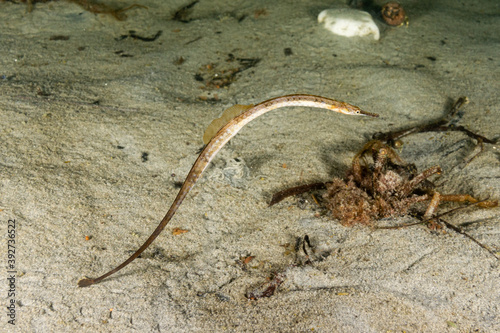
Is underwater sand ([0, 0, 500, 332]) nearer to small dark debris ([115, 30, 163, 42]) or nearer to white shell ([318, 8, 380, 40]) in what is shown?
small dark debris ([115, 30, 163, 42])

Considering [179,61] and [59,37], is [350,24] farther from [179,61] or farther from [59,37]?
[59,37]

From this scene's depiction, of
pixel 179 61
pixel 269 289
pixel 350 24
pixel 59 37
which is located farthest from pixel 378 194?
pixel 59 37

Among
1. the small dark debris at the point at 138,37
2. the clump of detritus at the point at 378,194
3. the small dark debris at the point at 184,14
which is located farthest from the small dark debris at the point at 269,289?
the small dark debris at the point at 184,14

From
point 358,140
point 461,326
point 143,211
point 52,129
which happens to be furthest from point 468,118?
point 52,129

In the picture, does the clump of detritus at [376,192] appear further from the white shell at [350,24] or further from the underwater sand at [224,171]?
the white shell at [350,24]

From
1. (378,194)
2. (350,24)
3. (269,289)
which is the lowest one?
(269,289)

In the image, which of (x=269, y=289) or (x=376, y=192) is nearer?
(x=269, y=289)

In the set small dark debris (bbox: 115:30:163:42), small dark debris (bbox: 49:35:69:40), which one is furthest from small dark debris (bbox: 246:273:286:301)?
small dark debris (bbox: 49:35:69:40)
